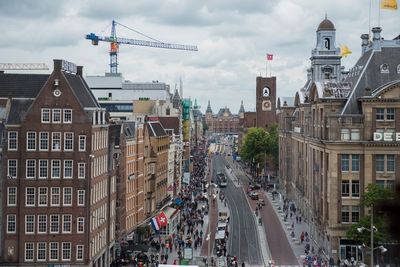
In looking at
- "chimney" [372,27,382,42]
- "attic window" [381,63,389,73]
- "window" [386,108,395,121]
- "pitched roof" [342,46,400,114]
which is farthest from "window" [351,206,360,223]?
"chimney" [372,27,382,42]

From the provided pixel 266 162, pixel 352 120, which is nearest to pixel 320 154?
pixel 352 120

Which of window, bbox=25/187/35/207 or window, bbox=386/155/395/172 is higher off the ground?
window, bbox=386/155/395/172

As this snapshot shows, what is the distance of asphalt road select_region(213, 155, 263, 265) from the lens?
74537 millimetres

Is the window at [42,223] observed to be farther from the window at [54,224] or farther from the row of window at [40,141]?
the row of window at [40,141]

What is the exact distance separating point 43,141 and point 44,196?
15.2 feet

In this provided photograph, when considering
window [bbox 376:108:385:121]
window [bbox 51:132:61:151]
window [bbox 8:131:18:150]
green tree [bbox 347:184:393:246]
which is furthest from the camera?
window [bbox 376:108:385:121]

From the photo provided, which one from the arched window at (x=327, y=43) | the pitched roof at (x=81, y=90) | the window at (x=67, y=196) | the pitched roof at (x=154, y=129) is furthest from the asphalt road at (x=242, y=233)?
the arched window at (x=327, y=43)

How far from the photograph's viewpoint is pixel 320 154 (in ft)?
266

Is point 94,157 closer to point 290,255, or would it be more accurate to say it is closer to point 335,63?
point 290,255

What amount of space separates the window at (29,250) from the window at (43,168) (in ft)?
18.6

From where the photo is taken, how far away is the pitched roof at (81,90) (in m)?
Answer: 59.9

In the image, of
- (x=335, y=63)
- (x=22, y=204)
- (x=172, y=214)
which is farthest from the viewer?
(x=335, y=63)

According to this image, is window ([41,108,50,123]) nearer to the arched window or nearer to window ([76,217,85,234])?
window ([76,217,85,234])

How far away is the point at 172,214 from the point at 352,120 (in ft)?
105
